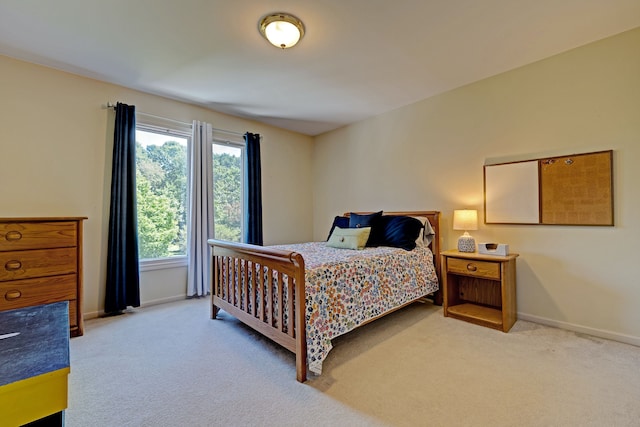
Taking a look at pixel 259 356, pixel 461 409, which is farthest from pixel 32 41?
pixel 461 409

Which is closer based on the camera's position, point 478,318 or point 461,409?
point 461,409

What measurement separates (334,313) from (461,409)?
896 mm

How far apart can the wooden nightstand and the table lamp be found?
88 mm

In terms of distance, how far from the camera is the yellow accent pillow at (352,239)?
116 inches

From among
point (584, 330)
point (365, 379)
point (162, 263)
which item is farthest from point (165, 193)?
Result: point (584, 330)

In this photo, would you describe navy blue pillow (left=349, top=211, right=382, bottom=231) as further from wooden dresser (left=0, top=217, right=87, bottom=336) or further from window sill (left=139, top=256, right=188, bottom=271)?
wooden dresser (left=0, top=217, right=87, bottom=336)

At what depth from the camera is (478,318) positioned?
2.60m

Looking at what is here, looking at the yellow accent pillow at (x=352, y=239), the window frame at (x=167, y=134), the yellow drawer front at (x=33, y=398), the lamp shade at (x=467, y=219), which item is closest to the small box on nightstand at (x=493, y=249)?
the lamp shade at (x=467, y=219)

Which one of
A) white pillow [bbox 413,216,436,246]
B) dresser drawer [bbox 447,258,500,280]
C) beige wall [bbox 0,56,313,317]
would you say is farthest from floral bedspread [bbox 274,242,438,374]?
beige wall [bbox 0,56,313,317]

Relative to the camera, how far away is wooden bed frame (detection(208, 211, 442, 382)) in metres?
1.78

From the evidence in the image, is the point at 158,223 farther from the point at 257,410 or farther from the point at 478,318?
the point at 478,318

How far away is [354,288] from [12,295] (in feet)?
8.83

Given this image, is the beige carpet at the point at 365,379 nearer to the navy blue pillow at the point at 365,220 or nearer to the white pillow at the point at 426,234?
the white pillow at the point at 426,234

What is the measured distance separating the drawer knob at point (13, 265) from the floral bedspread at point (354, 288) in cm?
228
